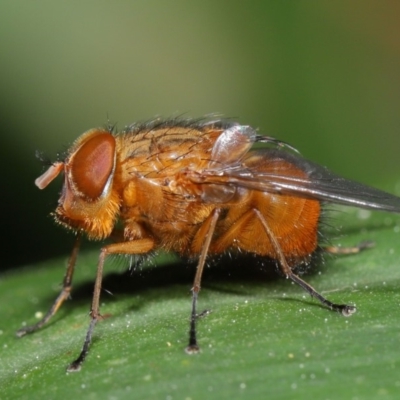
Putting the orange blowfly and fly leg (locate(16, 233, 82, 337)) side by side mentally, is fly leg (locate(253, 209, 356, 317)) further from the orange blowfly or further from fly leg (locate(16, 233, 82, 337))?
fly leg (locate(16, 233, 82, 337))

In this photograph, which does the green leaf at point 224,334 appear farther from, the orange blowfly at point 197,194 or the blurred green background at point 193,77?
the blurred green background at point 193,77

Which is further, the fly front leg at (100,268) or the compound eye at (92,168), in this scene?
the compound eye at (92,168)

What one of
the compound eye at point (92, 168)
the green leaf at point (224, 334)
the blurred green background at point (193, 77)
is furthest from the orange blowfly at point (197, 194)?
the blurred green background at point (193, 77)

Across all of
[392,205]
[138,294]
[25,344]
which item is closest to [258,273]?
[138,294]

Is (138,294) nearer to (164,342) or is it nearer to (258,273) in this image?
(258,273)

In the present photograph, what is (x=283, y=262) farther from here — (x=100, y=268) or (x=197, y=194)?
(x=100, y=268)
